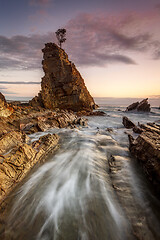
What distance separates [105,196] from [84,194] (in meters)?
0.52

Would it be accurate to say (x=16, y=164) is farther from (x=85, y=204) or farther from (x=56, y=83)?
(x=56, y=83)

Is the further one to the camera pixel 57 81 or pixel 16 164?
pixel 57 81

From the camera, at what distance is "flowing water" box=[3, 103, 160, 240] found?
1932 mm

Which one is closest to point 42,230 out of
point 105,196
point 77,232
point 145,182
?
point 77,232

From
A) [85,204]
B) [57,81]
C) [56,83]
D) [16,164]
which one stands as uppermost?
[57,81]

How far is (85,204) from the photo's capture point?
2449 millimetres

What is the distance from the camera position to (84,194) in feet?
8.96

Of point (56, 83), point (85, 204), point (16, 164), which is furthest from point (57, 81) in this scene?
point (85, 204)

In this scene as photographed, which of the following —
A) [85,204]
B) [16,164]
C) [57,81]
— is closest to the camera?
[85,204]

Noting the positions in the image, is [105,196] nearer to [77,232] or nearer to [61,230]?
[77,232]

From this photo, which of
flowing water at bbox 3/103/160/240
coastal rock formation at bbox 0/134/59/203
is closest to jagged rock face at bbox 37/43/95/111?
coastal rock formation at bbox 0/134/59/203

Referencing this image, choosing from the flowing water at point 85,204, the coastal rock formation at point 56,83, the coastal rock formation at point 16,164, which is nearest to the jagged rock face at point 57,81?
the coastal rock formation at point 56,83

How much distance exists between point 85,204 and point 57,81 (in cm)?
2117

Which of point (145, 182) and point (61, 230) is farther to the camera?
point (145, 182)
